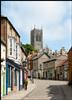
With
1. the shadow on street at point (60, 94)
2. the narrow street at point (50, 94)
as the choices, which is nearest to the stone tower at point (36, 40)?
the narrow street at point (50, 94)

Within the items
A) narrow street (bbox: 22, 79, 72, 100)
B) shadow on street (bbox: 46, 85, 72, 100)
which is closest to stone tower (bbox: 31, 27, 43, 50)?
narrow street (bbox: 22, 79, 72, 100)

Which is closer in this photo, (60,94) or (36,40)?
(60,94)

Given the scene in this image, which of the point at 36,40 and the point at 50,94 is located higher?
the point at 36,40

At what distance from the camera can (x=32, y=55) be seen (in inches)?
4946

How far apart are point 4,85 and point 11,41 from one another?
19.8 ft

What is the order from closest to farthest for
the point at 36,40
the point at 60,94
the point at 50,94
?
1. the point at 60,94
2. the point at 50,94
3. the point at 36,40

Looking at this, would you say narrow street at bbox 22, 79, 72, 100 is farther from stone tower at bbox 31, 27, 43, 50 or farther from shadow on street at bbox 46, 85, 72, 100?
stone tower at bbox 31, 27, 43, 50

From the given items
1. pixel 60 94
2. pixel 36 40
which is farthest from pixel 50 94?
pixel 36 40

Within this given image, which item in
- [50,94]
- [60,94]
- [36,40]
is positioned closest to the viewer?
[60,94]

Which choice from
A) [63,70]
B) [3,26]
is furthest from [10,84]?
[63,70]

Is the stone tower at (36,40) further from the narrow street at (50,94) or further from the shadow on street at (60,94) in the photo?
the shadow on street at (60,94)

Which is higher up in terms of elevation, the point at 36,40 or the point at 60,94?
the point at 36,40

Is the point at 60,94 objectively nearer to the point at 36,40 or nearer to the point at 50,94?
the point at 50,94

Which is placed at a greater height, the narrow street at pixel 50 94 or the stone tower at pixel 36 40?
the stone tower at pixel 36 40
